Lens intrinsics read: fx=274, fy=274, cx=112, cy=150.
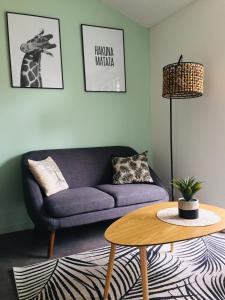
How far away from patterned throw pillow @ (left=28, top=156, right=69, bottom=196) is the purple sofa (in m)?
0.06

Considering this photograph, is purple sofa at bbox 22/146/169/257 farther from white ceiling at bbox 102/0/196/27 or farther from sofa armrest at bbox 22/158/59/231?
white ceiling at bbox 102/0/196/27

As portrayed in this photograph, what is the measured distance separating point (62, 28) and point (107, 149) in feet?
4.89

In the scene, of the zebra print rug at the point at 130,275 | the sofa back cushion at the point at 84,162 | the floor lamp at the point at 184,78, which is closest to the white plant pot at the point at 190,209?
the zebra print rug at the point at 130,275

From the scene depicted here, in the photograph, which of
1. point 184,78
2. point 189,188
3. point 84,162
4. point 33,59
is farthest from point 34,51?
point 189,188

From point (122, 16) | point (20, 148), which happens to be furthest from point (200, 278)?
point (122, 16)

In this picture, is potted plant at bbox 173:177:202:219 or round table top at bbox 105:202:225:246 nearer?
round table top at bbox 105:202:225:246

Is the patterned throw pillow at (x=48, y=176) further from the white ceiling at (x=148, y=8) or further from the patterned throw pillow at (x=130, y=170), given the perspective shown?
the white ceiling at (x=148, y=8)

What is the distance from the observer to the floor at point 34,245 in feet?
6.93

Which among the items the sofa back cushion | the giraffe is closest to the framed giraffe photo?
the giraffe

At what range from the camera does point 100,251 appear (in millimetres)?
2391

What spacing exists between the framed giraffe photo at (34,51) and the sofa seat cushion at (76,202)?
128 centimetres

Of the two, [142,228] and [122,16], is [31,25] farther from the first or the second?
[142,228]

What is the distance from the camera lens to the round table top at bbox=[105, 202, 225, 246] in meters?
1.59

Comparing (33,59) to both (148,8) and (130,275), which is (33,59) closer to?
(148,8)
